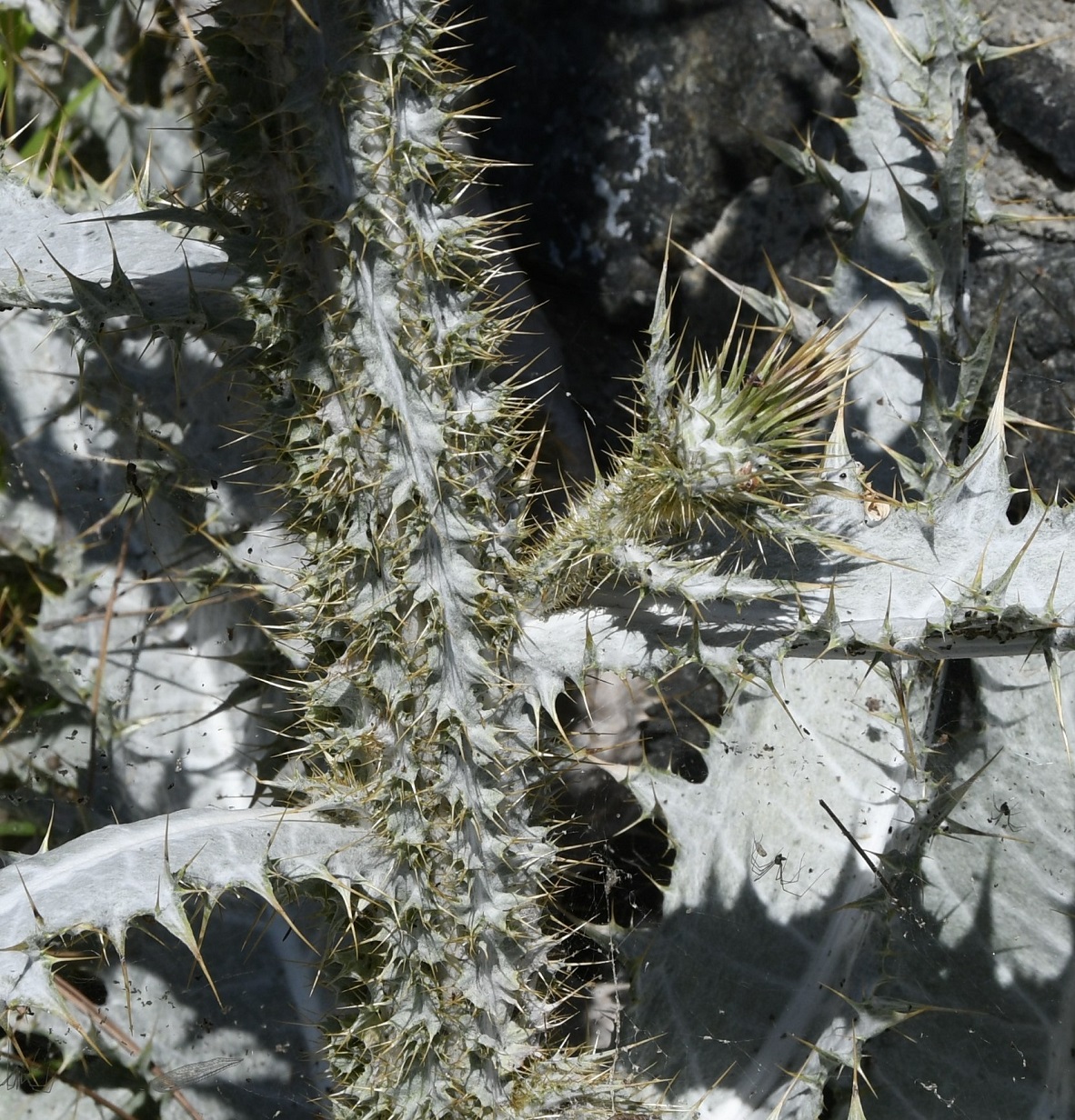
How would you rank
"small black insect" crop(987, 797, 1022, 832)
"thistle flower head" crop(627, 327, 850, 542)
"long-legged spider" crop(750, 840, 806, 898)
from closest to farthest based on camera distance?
"thistle flower head" crop(627, 327, 850, 542) < "small black insect" crop(987, 797, 1022, 832) < "long-legged spider" crop(750, 840, 806, 898)

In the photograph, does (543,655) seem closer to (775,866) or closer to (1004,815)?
(775,866)

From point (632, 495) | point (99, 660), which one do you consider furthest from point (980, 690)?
point (99, 660)

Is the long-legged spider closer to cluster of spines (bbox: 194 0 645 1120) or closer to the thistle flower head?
cluster of spines (bbox: 194 0 645 1120)

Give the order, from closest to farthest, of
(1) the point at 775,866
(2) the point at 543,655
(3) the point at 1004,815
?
(2) the point at 543,655 → (3) the point at 1004,815 → (1) the point at 775,866

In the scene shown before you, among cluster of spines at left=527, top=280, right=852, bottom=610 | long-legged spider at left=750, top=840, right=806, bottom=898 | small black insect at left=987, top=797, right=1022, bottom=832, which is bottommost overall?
long-legged spider at left=750, top=840, right=806, bottom=898

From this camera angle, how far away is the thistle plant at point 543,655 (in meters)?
1.42

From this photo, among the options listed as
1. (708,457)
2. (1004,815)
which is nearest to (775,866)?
(1004,815)

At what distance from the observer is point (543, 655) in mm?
1646

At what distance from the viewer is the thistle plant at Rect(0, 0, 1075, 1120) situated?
142 cm

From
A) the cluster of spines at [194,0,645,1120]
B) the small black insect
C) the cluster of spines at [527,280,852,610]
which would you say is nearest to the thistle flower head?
the cluster of spines at [527,280,852,610]

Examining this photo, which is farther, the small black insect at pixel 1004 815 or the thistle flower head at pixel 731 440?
the small black insect at pixel 1004 815

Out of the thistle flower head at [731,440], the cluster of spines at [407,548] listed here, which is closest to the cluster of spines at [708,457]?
the thistle flower head at [731,440]

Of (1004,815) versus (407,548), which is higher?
(407,548)

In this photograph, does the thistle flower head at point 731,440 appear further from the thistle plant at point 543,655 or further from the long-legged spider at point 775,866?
the long-legged spider at point 775,866
